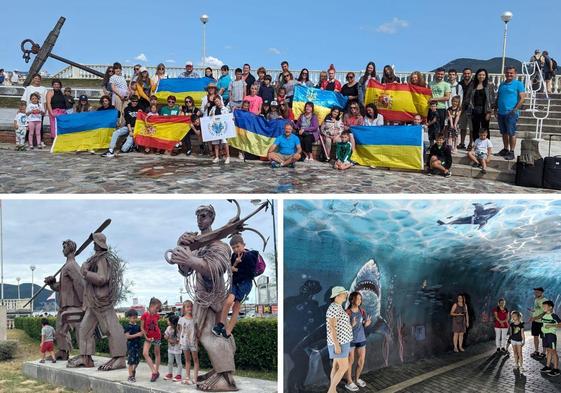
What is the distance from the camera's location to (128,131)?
1424cm

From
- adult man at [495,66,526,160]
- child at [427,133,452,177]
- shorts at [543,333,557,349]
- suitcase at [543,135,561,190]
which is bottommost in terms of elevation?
shorts at [543,333,557,349]

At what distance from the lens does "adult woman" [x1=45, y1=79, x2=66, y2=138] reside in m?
14.1

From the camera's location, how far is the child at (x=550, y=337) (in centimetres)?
724

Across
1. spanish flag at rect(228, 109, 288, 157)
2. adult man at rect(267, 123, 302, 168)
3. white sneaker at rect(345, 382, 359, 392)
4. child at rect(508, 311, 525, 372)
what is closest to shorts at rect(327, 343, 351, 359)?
white sneaker at rect(345, 382, 359, 392)

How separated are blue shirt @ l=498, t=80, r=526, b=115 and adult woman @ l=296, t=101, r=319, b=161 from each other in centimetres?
418

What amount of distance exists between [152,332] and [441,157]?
7958mm

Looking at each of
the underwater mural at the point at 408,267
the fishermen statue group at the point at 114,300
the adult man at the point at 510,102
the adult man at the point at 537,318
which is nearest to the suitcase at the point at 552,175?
the adult man at the point at 510,102

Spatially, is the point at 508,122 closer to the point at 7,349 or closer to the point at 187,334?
the point at 187,334

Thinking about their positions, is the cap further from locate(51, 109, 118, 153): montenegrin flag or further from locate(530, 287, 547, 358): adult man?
locate(51, 109, 118, 153): montenegrin flag

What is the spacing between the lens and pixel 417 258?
23.5ft

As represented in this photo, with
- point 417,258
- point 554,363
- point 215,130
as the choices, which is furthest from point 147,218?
point 215,130

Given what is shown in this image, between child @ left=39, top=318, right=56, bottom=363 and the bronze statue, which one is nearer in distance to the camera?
the bronze statue

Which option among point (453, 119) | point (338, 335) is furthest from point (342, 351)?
point (453, 119)

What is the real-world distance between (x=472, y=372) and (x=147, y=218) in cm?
472
